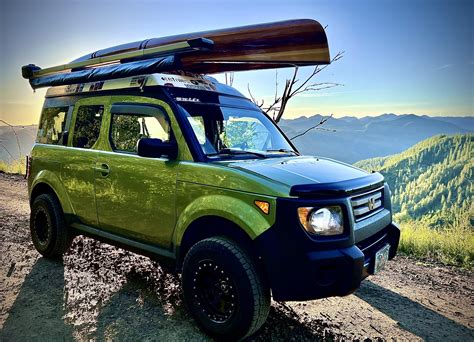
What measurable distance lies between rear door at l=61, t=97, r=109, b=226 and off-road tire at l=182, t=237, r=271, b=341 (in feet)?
5.50

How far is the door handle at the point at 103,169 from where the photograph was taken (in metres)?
3.63

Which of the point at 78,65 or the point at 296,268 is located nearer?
the point at 296,268

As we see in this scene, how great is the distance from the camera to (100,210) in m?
3.76

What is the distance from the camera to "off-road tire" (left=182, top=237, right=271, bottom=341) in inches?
98.7

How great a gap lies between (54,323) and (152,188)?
1435 millimetres

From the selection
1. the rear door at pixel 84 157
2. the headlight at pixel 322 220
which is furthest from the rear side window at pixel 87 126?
the headlight at pixel 322 220

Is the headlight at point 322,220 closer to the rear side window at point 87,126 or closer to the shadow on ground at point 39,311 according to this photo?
the shadow on ground at point 39,311

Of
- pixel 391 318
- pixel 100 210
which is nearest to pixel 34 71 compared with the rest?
pixel 100 210

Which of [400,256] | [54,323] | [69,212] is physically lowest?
[400,256]

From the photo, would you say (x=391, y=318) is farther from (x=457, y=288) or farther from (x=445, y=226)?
(x=445, y=226)

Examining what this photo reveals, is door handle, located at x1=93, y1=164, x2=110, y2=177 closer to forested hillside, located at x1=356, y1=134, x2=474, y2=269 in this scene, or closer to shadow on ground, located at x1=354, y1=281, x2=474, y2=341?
forested hillside, located at x1=356, y1=134, x2=474, y2=269

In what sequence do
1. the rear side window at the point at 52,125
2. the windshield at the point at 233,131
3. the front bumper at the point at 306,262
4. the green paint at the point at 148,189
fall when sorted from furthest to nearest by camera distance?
the rear side window at the point at 52,125, the windshield at the point at 233,131, the green paint at the point at 148,189, the front bumper at the point at 306,262

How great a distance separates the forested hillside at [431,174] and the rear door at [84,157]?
6472cm

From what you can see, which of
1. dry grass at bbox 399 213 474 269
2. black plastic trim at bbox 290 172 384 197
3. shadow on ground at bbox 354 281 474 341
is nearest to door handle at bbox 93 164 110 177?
black plastic trim at bbox 290 172 384 197
